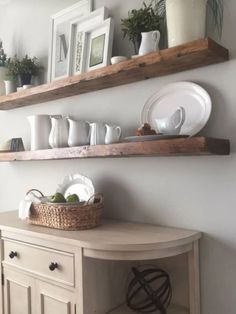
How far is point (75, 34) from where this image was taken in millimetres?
1937

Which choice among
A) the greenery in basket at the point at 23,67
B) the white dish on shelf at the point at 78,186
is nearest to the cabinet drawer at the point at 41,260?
the white dish on shelf at the point at 78,186

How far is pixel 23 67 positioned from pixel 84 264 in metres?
1.40

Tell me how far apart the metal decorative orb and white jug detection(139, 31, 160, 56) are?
1082 mm

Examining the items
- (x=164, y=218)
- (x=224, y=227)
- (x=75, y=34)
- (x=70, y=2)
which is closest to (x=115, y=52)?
(x=75, y=34)

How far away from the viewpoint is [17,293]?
166cm

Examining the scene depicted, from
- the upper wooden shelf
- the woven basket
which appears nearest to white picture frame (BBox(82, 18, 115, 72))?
the upper wooden shelf

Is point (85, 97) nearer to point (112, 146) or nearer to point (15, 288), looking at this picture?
point (112, 146)

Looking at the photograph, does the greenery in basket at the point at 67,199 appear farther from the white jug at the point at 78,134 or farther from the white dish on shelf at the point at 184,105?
the white dish on shelf at the point at 184,105

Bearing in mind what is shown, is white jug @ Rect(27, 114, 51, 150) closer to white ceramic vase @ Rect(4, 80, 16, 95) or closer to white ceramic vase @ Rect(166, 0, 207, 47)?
white ceramic vase @ Rect(4, 80, 16, 95)

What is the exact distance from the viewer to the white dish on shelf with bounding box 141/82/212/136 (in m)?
1.46

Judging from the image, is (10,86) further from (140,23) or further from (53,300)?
(53,300)

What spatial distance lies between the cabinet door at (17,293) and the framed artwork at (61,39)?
1.19 meters

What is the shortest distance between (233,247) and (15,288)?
1.12 metres

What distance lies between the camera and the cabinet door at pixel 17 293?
63.1 inches
